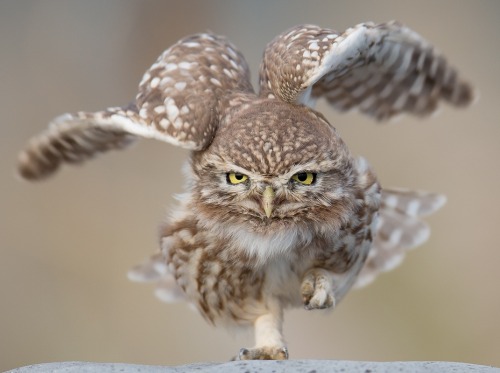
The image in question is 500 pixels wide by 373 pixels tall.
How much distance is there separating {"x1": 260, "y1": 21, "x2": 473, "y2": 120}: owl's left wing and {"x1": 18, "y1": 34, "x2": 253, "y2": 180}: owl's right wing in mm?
248

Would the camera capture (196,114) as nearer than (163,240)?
Yes

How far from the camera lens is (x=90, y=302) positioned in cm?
892

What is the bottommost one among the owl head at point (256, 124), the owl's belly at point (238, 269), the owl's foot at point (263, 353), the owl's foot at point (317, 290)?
the owl's foot at point (263, 353)

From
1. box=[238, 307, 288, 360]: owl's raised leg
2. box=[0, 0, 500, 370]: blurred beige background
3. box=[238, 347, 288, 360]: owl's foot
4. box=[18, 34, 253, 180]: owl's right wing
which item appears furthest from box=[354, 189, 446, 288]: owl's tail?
box=[0, 0, 500, 370]: blurred beige background

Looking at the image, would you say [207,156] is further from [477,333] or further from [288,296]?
[477,333]

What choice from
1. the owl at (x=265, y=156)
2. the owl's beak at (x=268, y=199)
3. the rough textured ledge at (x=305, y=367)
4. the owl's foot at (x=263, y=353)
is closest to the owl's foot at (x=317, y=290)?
the owl at (x=265, y=156)

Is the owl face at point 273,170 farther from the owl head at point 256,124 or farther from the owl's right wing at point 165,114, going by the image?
the owl's right wing at point 165,114

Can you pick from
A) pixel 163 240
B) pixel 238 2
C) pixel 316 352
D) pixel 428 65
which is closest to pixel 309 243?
pixel 163 240

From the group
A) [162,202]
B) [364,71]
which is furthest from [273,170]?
[162,202]

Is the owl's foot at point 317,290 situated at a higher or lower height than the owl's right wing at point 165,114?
lower

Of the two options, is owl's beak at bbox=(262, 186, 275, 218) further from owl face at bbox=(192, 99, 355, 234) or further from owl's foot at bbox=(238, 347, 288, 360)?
owl's foot at bbox=(238, 347, 288, 360)

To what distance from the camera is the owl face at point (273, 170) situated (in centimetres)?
484

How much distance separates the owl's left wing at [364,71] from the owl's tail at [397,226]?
1.64 ft

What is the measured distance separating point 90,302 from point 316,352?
1.67 metres
